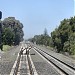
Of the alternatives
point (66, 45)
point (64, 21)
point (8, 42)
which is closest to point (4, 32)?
point (8, 42)

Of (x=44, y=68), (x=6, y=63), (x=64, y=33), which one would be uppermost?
(x=64, y=33)

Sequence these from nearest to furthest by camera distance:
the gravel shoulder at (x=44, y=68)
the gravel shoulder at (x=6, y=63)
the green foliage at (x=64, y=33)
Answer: the gravel shoulder at (x=44, y=68) → the gravel shoulder at (x=6, y=63) → the green foliage at (x=64, y=33)

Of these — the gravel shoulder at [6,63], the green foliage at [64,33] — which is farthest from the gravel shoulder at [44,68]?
the green foliage at [64,33]

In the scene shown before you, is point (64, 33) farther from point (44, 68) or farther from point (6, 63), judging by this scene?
point (44, 68)

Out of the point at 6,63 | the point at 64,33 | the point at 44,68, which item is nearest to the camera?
the point at 44,68

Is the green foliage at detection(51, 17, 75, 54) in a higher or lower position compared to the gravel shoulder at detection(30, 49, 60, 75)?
higher

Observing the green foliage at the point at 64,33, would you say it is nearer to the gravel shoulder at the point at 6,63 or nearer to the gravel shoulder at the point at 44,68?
the gravel shoulder at the point at 6,63

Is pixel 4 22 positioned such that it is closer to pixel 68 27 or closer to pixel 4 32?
pixel 4 32

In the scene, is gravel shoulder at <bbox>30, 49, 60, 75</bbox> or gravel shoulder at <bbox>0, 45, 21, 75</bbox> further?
gravel shoulder at <bbox>0, 45, 21, 75</bbox>

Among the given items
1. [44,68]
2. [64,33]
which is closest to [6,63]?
[44,68]

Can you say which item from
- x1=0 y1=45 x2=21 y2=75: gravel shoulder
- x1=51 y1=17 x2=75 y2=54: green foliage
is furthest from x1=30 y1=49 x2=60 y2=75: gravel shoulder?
x1=51 y1=17 x2=75 y2=54: green foliage

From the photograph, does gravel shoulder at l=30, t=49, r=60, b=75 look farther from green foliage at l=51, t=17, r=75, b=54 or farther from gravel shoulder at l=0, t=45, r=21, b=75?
green foliage at l=51, t=17, r=75, b=54

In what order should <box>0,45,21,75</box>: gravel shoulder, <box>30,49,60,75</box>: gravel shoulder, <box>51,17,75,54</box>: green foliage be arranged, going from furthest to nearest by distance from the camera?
<box>51,17,75,54</box>: green foliage < <box>0,45,21,75</box>: gravel shoulder < <box>30,49,60,75</box>: gravel shoulder

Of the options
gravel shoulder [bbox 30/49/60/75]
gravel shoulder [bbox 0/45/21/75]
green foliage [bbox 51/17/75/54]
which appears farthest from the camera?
green foliage [bbox 51/17/75/54]
